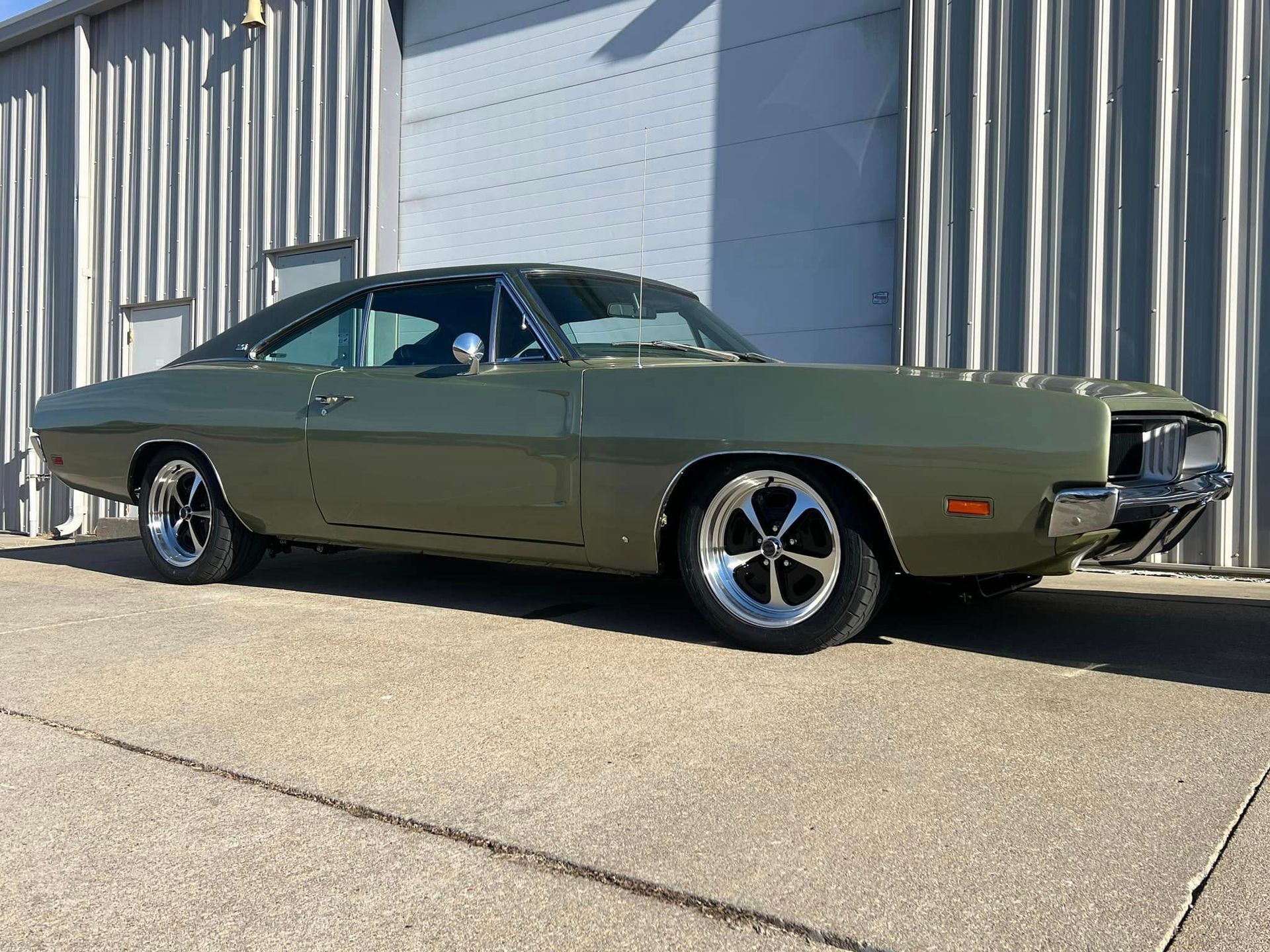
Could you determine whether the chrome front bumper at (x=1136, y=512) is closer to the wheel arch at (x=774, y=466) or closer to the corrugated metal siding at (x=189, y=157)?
the wheel arch at (x=774, y=466)

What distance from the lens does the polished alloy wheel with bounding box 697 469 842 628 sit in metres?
3.19

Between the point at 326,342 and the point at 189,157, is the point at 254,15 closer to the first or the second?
the point at 189,157

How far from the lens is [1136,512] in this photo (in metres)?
2.91

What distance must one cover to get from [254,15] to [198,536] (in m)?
6.85

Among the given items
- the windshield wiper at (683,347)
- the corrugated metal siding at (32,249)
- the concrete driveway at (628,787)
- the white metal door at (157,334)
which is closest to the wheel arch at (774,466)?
the concrete driveway at (628,787)

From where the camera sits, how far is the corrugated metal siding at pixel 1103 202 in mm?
5383

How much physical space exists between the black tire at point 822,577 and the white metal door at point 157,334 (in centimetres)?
844

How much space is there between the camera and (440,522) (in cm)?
385

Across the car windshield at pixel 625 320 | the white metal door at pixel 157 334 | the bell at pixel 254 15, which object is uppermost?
the bell at pixel 254 15

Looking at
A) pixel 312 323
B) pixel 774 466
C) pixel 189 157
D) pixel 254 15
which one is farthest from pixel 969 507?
pixel 189 157

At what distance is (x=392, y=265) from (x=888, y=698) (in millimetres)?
7386

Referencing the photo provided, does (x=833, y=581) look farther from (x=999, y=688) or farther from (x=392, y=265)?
(x=392, y=265)

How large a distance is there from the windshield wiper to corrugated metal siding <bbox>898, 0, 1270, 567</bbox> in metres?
2.52

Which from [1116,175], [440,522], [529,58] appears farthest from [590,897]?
[529,58]
